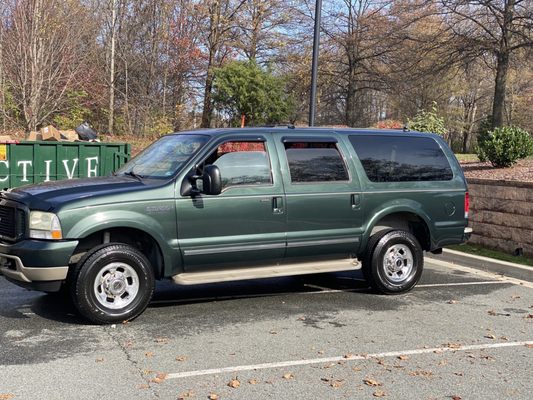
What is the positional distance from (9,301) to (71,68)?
1479 cm

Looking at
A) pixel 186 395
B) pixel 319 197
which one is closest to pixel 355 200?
pixel 319 197

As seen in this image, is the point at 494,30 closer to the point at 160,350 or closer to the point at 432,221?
the point at 432,221

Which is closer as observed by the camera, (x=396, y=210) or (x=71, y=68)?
(x=396, y=210)

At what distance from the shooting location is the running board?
19.7 feet

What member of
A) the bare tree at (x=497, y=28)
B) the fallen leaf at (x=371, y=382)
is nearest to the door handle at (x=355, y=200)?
the fallen leaf at (x=371, y=382)

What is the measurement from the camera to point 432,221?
7.40m

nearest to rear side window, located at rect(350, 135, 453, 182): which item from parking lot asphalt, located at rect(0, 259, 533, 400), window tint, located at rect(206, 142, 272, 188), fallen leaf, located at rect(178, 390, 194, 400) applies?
window tint, located at rect(206, 142, 272, 188)

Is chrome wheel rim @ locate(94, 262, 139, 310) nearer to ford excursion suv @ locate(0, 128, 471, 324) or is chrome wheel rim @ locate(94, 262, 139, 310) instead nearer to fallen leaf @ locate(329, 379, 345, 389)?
ford excursion suv @ locate(0, 128, 471, 324)

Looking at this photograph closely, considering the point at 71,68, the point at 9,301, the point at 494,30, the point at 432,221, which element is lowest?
the point at 9,301

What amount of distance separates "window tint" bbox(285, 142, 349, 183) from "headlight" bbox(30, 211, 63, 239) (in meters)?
2.59

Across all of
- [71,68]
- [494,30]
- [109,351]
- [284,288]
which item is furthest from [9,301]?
[494,30]

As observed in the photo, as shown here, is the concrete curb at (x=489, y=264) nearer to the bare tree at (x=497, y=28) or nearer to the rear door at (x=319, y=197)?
the rear door at (x=319, y=197)

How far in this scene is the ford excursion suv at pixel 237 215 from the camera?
18.1 ft

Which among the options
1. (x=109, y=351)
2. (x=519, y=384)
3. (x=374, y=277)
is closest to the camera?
(x=519, y=384)
